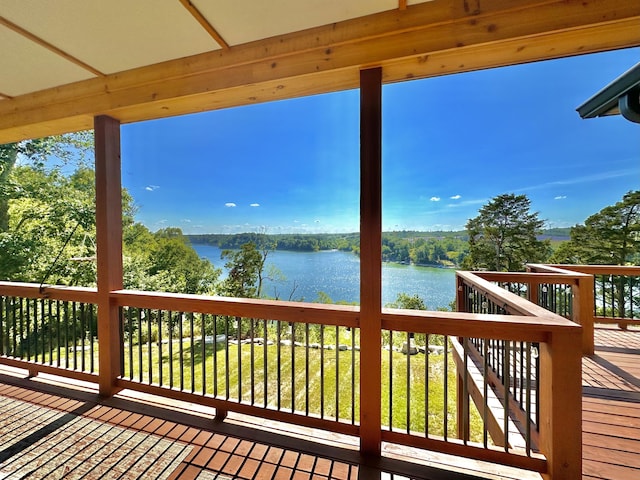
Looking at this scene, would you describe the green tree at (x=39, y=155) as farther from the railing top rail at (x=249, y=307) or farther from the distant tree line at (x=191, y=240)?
the railing top rail at (x=249, y=307)

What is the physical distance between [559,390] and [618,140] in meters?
10.5

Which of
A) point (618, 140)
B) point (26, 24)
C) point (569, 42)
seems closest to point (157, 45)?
point (26, 24)

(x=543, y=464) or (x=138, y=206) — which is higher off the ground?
(x=138, y=206)

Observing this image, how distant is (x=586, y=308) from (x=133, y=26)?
469cm

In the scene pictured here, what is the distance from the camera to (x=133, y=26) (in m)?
1.59

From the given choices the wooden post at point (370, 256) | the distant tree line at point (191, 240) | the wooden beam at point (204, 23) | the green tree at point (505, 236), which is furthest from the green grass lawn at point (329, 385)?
the green tree at point (505, 236)

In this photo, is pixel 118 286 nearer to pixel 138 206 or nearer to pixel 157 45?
pixel 157 45

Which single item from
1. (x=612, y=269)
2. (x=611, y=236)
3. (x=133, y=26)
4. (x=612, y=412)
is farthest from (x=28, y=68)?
(x=611, y=236)

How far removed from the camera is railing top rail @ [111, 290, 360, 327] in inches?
70.9

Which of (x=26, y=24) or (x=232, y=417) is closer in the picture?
(x=26, y=24)

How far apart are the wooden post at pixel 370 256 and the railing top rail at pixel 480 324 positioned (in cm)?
12

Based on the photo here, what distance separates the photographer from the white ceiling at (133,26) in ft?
4.74

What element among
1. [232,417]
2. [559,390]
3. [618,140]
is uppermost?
[618,140]

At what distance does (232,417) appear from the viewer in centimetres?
207
